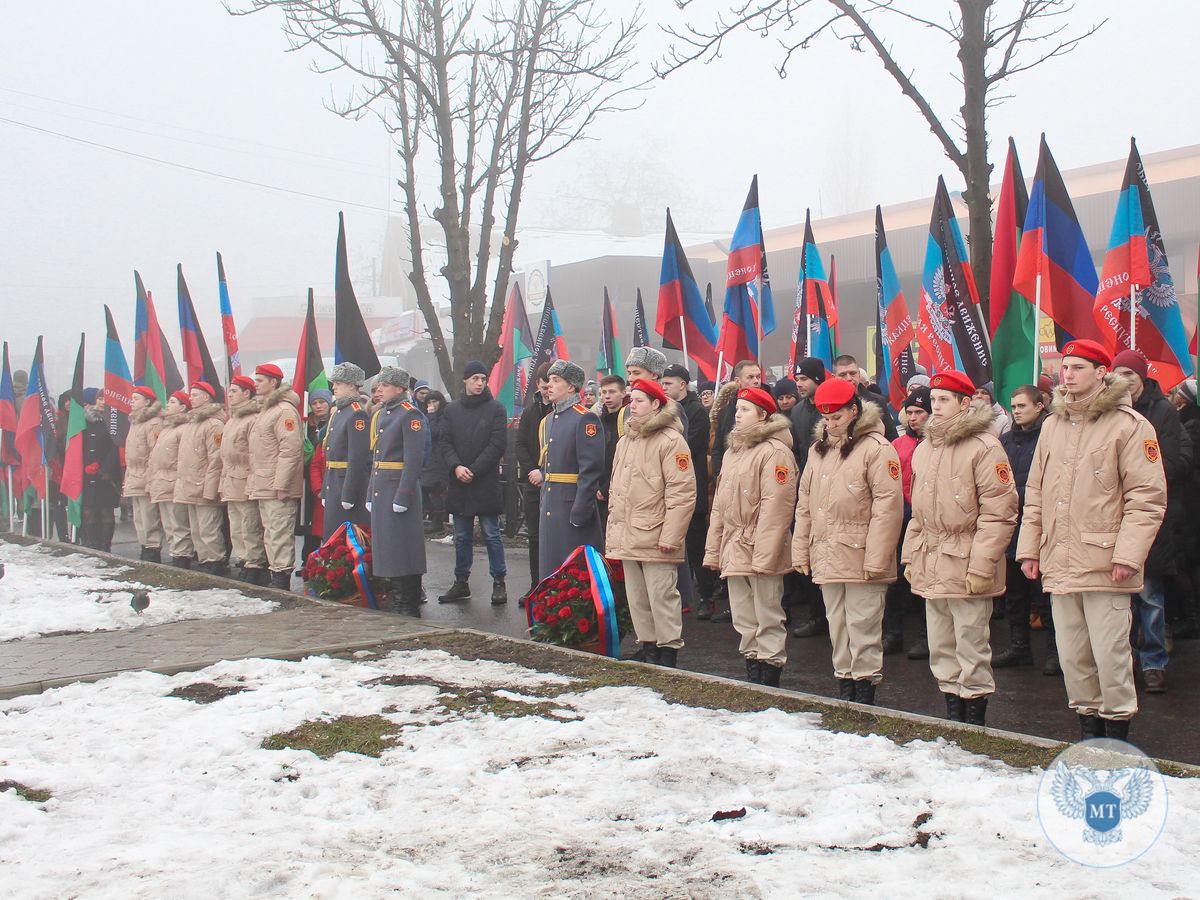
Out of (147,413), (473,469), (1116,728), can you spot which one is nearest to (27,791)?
(1116,728)

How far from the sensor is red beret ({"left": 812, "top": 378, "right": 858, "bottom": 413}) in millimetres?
6301

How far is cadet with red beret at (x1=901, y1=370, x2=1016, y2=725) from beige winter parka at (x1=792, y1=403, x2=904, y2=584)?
0.14 metres

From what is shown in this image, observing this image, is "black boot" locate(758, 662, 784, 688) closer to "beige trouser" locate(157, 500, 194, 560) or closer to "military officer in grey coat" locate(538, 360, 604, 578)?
"military officer in grey coat" locate(538, 360, 604, 578)

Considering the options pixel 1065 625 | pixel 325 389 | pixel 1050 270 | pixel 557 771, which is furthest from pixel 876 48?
pixel 557 771

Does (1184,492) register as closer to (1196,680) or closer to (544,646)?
(1196,680)

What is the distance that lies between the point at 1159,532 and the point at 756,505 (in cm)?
226

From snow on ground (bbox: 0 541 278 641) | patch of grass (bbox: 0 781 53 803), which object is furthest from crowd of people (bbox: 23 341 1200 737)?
patch of grass (bbox: 0 781 53 803)

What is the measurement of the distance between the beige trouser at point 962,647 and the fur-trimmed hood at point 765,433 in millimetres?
1386

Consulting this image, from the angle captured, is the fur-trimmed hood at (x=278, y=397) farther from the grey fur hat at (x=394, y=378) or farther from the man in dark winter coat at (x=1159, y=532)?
the man in dark winter coat at (x=1159, y=532)

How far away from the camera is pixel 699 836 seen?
12.8 feet

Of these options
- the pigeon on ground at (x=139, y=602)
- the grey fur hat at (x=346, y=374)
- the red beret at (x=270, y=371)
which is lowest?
the pigeon on ground at (x=139, y=602)

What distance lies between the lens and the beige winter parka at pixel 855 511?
606 cm

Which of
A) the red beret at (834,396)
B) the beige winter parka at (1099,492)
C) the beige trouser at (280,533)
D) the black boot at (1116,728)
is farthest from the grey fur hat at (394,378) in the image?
the black boot at (1116,728)

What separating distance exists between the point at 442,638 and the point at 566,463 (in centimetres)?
159
